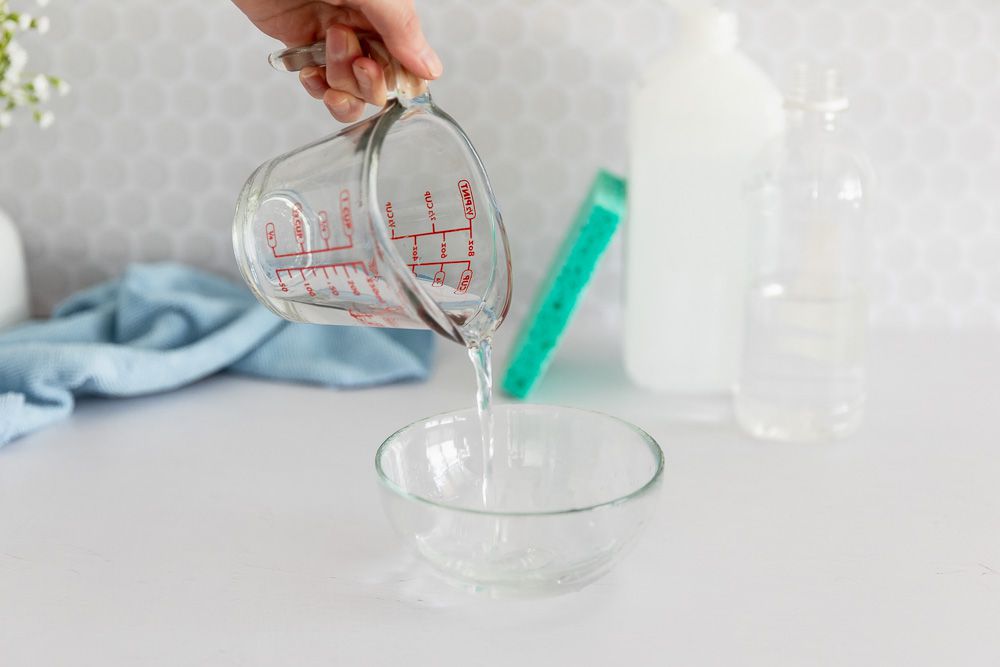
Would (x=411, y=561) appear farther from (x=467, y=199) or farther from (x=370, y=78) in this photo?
(x=370, y=78)

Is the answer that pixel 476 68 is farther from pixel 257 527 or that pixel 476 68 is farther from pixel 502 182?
pixel 257 527

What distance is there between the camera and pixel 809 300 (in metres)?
1.12

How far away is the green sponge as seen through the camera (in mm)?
1117

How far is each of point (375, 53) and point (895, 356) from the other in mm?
737

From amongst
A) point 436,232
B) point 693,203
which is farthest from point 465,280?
point 693,203

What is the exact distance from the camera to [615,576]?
79cm

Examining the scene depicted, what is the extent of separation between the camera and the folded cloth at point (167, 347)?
1.10 m

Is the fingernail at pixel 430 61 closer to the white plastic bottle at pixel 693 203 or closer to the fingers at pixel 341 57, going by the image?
the fingers at pixel 341 57

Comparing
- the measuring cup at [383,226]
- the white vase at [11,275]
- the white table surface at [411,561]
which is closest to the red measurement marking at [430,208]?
the measuring cup at [383,226]

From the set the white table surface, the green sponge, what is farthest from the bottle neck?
the white table surface

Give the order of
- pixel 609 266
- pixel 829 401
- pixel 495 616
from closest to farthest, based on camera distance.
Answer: pixel 495 616
pixel 829 401
pixel 609 266

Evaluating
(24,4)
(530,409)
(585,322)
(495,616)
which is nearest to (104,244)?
(24,4)

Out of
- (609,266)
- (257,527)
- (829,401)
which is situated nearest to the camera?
(257,527)

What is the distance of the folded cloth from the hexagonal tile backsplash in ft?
0.47
